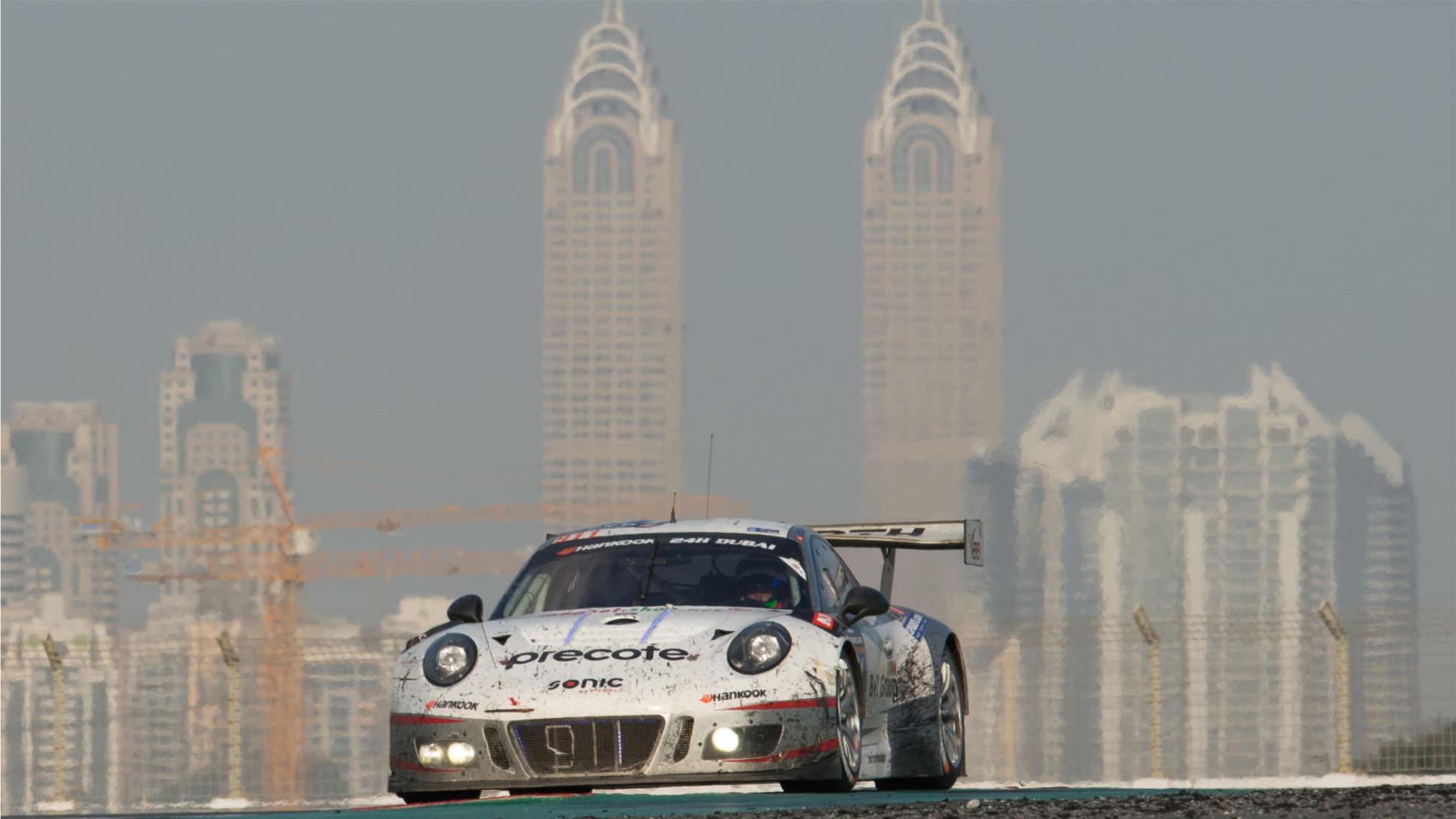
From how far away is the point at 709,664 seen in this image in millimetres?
8977

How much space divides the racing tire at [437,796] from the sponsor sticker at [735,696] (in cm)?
98

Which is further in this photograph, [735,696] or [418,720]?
[418,720]

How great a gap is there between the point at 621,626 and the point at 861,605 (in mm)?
1012

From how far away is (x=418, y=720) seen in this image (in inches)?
358

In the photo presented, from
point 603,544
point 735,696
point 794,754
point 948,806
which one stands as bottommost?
point 948,806

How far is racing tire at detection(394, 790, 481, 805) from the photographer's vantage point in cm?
915

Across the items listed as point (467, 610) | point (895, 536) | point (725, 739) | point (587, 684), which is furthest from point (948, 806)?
point (895, 536)

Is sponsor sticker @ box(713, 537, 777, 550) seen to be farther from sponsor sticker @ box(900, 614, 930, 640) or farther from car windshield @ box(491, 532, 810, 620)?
sponsor sticker @ box(900, 614, 930, 640)

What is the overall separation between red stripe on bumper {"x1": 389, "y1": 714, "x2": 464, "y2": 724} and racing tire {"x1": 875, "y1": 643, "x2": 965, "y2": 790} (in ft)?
8.79

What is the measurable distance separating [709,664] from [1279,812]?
2.25 meters

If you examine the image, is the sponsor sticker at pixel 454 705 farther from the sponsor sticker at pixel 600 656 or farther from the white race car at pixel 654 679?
the sponsor sticker at pixel 600 656

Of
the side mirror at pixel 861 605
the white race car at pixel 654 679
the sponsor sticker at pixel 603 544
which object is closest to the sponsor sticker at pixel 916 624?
the white race car at pixel 654 679

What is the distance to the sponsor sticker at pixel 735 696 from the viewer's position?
8.86 m

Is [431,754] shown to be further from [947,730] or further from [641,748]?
[947,730]
